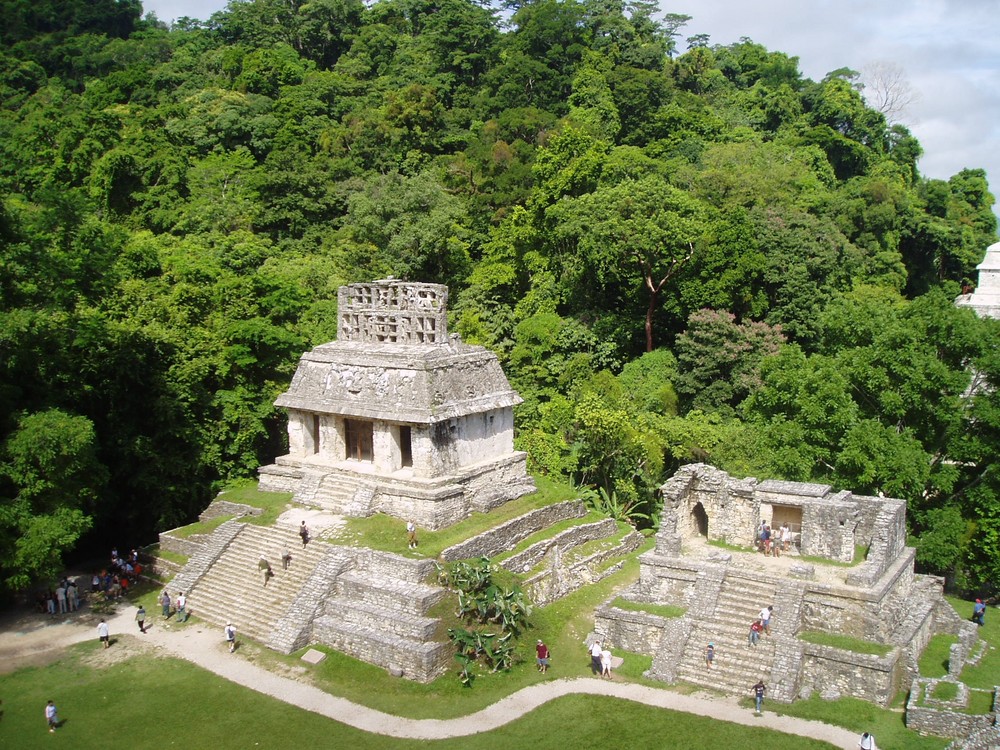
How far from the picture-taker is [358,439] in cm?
2327

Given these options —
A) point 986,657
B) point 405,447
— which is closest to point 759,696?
point 986,657

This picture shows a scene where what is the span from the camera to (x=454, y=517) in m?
21.0

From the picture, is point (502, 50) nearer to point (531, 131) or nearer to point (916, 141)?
point (531, 131)

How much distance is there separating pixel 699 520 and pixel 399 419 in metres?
7.43

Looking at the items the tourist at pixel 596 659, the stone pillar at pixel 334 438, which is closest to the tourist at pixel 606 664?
the tourist at pixel 596 659

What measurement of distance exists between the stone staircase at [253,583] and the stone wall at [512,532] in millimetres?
3072

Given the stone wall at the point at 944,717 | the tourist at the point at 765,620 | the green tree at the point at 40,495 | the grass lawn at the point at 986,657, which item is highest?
the green tree at the point at 40,495

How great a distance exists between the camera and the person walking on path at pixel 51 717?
15031 millimetres

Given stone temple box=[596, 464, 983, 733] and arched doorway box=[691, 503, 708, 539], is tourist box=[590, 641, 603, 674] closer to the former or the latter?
stone temple box=[596, 464, 983, 733]

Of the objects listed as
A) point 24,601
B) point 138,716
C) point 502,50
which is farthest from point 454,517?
point 502,50

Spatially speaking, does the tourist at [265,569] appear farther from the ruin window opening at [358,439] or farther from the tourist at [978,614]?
the tourist at [978,614]

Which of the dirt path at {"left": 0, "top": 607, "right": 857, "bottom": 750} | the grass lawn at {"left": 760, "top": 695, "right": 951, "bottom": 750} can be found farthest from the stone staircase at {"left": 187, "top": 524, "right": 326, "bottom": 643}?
the grass lawn at {"left": 760, "top": 695, "right": 951, "bottom": 750}

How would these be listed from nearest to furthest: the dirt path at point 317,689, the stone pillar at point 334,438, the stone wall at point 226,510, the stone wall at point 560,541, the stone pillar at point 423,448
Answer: the dirt path at point 317,689
the stone wall at point 560,541
the stone pillar at point 423,448
the stone wall at point 226,510
the stone pillar at point 334,438

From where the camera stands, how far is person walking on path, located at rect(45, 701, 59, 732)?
15.0m
